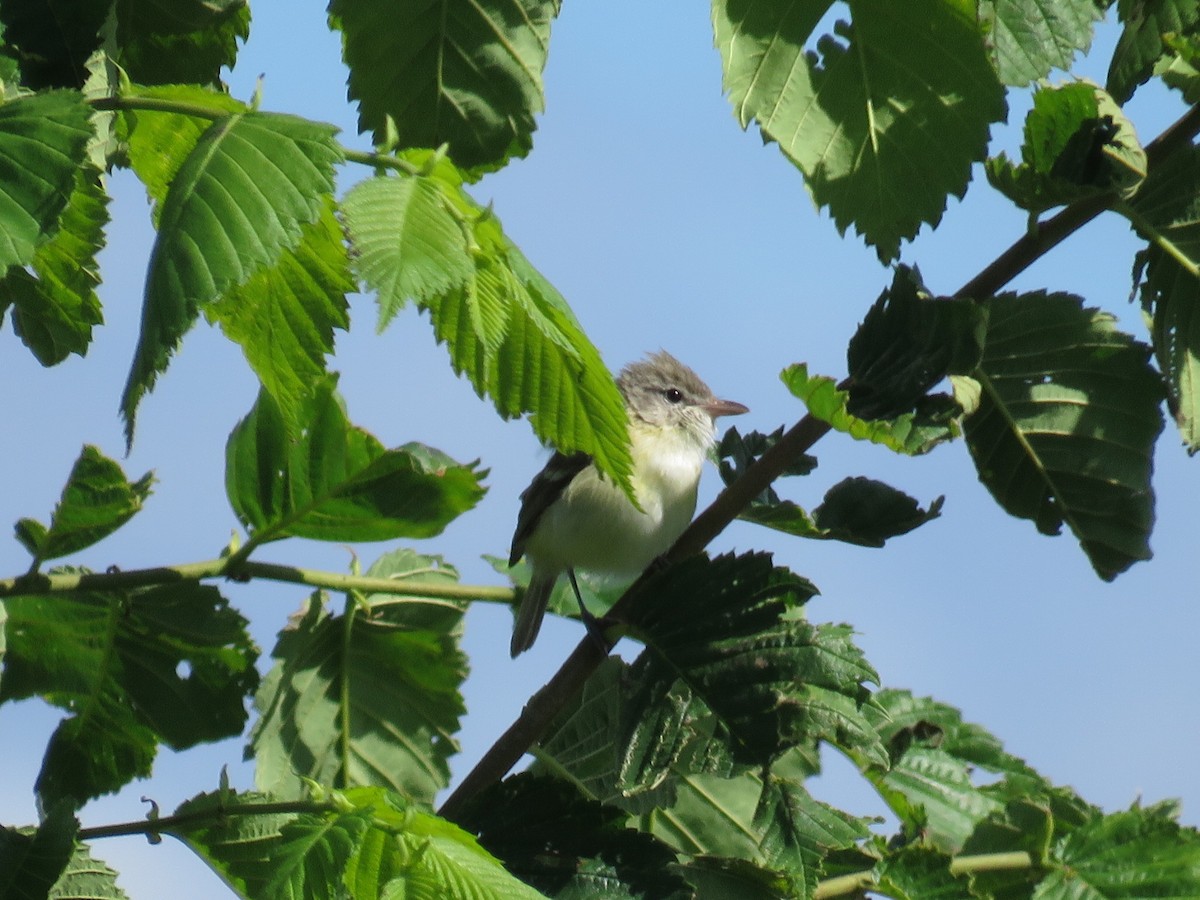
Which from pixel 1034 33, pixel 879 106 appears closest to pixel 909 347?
pixel 879 106

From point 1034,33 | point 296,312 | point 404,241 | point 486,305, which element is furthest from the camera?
point 1034,33

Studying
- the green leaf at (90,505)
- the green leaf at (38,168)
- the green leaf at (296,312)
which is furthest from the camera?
the green leaf at (90,505)

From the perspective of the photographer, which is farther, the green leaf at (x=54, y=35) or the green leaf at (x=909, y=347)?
the green leaf at (x=909, y=347)

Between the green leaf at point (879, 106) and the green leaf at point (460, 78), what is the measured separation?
293 millimetres

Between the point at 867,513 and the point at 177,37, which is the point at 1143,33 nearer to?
the point at 867,513

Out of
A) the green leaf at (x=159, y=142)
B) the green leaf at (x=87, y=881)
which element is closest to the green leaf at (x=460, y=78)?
the green leaf at (x=159, y=142)

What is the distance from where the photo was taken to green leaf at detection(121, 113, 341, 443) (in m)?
1.49

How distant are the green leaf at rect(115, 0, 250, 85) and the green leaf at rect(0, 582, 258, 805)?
2.88 feet

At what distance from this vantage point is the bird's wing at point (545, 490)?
17.4 ft

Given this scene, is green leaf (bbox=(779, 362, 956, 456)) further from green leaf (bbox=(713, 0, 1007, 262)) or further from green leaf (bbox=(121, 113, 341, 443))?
green leaf (bbox=(121, 113, 341, 443))

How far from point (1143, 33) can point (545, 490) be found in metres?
3.45

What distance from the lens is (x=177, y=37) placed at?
91.7 inches

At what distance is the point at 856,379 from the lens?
85.4 inches

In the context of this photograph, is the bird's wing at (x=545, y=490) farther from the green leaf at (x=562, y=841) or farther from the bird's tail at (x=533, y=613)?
the green leaf at (x=562, y=841)
